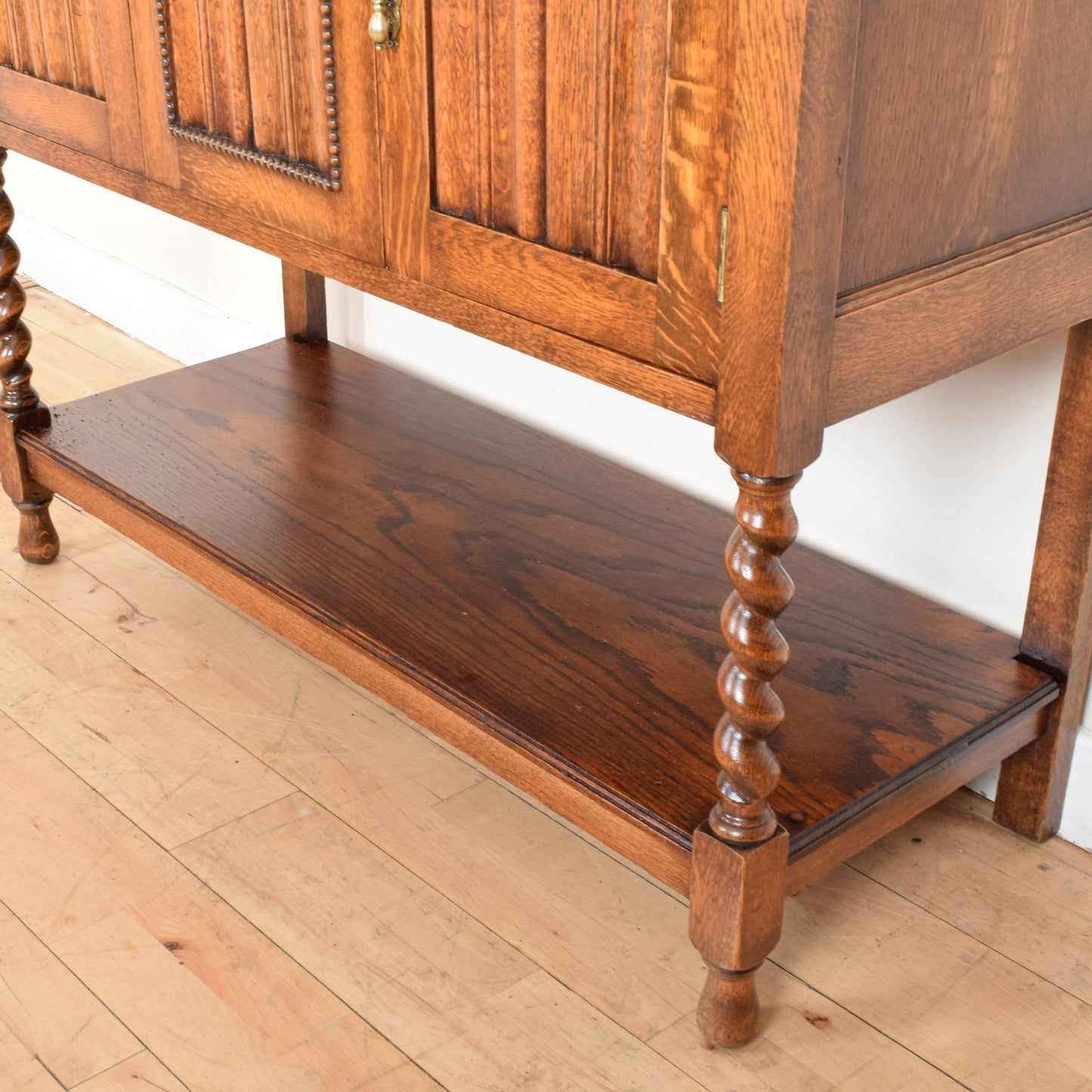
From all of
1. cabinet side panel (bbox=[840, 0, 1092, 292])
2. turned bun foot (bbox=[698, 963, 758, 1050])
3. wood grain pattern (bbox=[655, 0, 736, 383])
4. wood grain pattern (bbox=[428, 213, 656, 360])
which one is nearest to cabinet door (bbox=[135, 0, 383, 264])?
wood grain pattern (bbox=[428, 213, 656, 360])

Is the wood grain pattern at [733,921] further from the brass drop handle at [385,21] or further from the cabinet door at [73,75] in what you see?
the cabinet door at [73,75]

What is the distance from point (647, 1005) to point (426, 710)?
0.37 meters

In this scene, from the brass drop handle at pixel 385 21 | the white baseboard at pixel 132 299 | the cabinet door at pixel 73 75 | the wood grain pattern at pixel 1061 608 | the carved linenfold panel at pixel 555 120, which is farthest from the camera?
the white baseboard at pixel 132 299

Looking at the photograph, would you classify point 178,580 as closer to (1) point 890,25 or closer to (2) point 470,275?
(2) point 470,275

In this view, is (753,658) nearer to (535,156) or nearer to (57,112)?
(535,156)

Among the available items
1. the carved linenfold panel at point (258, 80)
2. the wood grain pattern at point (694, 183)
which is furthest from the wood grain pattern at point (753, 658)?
the carved linenfold panel at point (258, 80)

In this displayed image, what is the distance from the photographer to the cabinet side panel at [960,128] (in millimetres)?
940

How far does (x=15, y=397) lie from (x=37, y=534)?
0.23 metres

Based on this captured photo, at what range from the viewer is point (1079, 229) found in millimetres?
1156

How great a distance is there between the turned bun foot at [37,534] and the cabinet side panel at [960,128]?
1.46m

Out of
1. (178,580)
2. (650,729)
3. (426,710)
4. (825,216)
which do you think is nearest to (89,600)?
(178,580)

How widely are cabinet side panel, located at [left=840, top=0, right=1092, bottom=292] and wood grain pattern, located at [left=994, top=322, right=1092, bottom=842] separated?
0.29 metres

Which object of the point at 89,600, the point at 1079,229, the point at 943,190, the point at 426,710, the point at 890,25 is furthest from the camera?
the point at 89,600

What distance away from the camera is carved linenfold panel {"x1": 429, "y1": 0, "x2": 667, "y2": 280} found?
993mm
